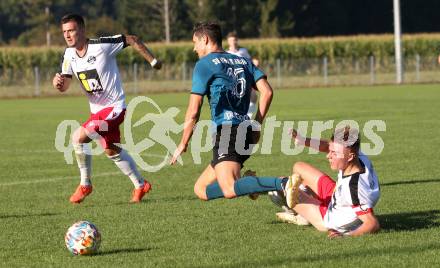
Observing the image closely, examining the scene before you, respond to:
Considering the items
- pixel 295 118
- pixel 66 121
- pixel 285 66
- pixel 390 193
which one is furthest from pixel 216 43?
pixel 285 66

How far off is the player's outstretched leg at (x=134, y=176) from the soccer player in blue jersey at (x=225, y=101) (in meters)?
2.54

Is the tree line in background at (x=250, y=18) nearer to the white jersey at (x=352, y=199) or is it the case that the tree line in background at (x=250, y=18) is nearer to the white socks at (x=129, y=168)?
the white socks at (x=129, y=168)

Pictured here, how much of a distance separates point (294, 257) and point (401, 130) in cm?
1438

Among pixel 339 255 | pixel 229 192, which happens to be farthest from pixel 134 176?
pixel 339 255

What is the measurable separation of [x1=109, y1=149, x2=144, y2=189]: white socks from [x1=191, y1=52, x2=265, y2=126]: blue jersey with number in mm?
2770

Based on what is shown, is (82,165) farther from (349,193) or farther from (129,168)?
(349,193)

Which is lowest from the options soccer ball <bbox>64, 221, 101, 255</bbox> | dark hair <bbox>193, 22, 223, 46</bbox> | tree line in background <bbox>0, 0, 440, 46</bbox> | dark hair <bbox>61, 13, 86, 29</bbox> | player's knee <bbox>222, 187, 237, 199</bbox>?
soccer ball <bbox>64, 221, 101, 255</bbox>

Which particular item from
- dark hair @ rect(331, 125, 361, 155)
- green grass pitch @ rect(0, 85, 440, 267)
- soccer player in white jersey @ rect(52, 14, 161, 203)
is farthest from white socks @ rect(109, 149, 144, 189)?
dark hair @ rect(331, 125, 361, 155)

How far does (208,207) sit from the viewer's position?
431 inches

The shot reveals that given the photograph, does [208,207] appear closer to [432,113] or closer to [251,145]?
[251,145]

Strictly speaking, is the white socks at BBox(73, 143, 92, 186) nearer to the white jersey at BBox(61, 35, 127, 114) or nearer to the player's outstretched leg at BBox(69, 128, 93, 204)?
the player's outstretched leg at BBox(69, 128, 93, 204)

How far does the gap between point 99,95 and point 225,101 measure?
316cm

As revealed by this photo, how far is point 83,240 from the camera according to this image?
26.3 ft

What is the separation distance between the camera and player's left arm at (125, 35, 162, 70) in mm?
11523
